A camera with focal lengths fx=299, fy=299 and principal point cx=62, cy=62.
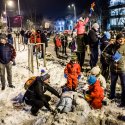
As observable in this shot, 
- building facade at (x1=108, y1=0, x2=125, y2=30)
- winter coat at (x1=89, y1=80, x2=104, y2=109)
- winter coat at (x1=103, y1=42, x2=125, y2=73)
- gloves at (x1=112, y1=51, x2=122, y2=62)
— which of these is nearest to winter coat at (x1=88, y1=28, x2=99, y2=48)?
winter coat at (x1=103, y1=42, x2=125, y2=73)

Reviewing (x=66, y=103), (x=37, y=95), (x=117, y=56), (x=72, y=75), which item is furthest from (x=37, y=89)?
(x=117, y=56)

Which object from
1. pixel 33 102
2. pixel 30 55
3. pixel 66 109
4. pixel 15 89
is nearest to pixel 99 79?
pixel 66 109

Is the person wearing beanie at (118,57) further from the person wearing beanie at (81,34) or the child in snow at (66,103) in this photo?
the person wearing beanie at (81,34)

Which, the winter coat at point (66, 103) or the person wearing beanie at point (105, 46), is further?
the person wearing beanie at point (105, 46)

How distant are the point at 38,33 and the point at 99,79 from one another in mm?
10531

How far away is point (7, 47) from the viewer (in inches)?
428

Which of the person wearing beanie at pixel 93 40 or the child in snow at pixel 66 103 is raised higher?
the person wearing beanie at pixel 93 40

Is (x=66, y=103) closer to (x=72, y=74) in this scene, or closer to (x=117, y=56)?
(x=72, y=74)

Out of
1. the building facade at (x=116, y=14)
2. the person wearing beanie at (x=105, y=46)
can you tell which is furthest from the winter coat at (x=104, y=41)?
the building facade at (x=116, y=14)

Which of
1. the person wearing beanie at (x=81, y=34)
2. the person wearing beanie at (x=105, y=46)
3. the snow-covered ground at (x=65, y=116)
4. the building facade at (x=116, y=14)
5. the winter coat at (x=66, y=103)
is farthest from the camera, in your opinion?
the building facade at (x=116, y=14)

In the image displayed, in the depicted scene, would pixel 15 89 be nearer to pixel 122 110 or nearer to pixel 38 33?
pixel 122 110

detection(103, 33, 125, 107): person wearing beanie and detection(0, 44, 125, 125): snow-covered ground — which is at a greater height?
detection(103, 33, 125, 107): person wearing beanie

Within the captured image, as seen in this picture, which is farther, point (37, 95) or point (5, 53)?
point (5, 53)

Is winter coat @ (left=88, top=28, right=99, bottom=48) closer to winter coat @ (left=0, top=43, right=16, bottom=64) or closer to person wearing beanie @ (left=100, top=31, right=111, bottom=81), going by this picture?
person wearing beanie @ (left=100, top=31, right=111, bottom=81)
